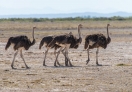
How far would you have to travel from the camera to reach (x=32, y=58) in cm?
2464

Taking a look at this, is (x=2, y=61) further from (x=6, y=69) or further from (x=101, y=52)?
(x=101, y=52)

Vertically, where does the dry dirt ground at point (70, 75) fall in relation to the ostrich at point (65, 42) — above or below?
below

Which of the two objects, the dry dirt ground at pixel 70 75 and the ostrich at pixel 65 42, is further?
the ostrich at pixel 65 42

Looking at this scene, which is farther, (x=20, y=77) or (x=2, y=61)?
(x=2, y=61)

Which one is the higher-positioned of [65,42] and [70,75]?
[65,42]

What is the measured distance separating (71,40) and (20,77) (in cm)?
466

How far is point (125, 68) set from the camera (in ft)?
66.6

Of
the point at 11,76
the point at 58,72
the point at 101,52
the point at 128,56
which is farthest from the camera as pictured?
the point at 101,52

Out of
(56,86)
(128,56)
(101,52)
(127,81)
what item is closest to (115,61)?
(128,56)

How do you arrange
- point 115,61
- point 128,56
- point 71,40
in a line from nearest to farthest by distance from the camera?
point 71,40
point 115,61
point 128,56

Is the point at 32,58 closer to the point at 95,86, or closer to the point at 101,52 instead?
the point at 101,52

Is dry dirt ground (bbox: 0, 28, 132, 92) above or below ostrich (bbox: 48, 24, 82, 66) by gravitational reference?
below

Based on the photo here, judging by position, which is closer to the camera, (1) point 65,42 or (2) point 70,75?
(2) point 70,75

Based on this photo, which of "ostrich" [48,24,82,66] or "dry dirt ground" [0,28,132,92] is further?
"ostrich" [48,24,82,66]
